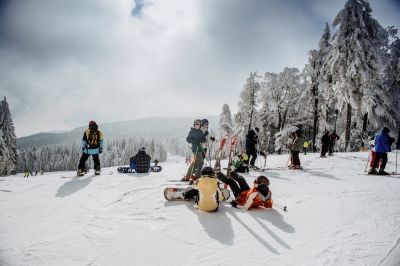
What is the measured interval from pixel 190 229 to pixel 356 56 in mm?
22911

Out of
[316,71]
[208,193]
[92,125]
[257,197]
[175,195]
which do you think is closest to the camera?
[208,193]

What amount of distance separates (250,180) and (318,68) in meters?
24.3

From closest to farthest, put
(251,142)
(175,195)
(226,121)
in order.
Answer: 1. (175,195)
2. (251,142)
3. (226,121)

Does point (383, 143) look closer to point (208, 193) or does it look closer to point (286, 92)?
point (208, 193)

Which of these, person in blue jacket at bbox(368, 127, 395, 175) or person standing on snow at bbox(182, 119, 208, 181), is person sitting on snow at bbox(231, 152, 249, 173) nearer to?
person standing on snow at bbox(182, 119, 208, 181)

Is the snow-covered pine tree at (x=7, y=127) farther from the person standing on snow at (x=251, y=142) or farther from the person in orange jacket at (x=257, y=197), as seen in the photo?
the person in orange jacket at (x=257, y=197)

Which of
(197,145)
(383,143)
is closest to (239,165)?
(197,145)

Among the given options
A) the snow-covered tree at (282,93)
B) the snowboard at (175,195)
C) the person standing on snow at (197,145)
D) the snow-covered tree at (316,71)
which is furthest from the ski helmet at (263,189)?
the snow-covered tree at (282,93)

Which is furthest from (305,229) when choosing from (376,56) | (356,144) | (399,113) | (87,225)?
(399,113)

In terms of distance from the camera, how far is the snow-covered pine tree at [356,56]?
22.0m

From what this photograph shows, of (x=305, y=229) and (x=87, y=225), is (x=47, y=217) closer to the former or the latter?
(x=87, y=225)

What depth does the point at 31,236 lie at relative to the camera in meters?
4.85

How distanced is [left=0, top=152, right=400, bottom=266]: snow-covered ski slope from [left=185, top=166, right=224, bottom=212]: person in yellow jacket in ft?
0.73

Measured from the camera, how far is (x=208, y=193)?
6480 mm
